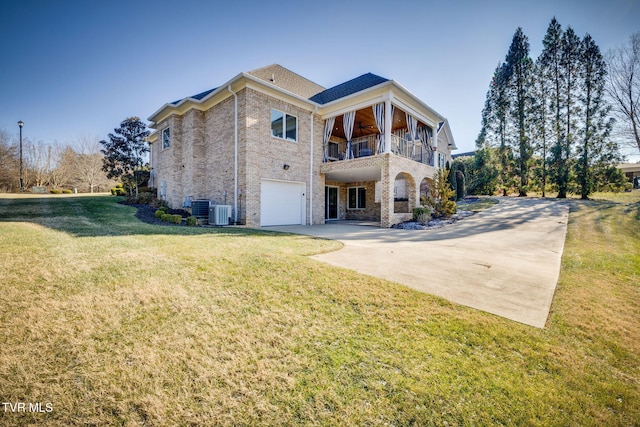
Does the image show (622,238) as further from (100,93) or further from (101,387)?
(100,93)

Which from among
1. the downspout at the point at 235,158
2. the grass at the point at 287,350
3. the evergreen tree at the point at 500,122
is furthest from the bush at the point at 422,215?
the evergreen tree at the point at 500,122

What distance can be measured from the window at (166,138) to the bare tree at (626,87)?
95.4ft

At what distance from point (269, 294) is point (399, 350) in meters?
1.77

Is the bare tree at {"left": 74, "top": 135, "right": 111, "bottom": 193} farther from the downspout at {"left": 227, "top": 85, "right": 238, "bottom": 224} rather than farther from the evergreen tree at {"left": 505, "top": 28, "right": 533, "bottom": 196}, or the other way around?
the evergreen tree at {"left": 505, "top": 28, "right": 533, "bottom": 196}

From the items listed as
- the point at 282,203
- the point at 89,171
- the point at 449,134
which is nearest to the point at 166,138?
the point at 282,203

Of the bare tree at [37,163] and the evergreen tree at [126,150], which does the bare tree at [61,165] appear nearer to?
the bare tree at [37,163]

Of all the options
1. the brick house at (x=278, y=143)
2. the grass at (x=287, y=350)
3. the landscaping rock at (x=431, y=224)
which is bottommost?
the grass at (x=287, y=350)

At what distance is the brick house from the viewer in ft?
36.2

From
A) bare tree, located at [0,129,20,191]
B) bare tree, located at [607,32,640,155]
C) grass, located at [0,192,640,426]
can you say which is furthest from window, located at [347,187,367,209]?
bare tree, located at [0,129,20,191]

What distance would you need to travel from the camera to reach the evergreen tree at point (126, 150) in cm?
1803

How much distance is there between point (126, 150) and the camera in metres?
18.3

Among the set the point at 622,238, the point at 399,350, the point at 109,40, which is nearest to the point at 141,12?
the point at 109,40

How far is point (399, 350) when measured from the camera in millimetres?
2477

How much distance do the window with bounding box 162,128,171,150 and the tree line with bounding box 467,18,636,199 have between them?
23811mm
